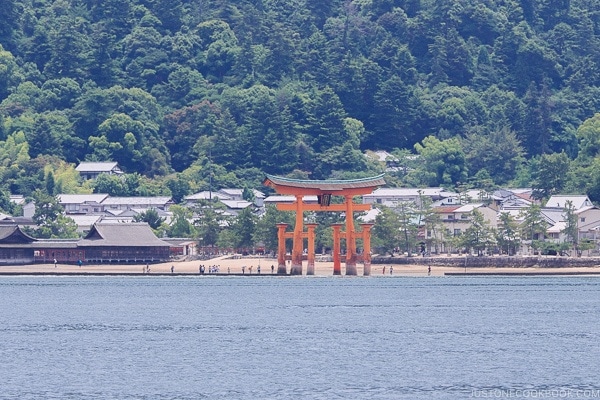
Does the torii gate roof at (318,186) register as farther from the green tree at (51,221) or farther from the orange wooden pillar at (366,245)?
the green tree at (51,221)

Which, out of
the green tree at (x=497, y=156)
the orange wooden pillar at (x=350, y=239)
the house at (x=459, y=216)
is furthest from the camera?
the green tree at (x=497, y=156)

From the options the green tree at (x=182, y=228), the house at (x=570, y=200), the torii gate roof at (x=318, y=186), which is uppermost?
the house at (x=570, y=200)

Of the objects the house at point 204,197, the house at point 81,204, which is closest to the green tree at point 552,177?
the house at point 204,197

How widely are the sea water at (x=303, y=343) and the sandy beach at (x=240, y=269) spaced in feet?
29.0

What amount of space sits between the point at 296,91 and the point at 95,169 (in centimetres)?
2340

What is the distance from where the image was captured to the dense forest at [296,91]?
129000 millimetres

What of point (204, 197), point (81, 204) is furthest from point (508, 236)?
point (81, 204)

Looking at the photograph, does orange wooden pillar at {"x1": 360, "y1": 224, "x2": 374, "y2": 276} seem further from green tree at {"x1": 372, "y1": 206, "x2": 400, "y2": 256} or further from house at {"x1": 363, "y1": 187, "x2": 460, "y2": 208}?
house at {"x1": 363, "y1": 187, "x2": 460, "y2": 208}

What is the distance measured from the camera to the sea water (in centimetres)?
3925

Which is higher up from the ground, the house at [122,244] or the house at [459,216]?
the house at [459,216]

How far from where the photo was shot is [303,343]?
48688mm

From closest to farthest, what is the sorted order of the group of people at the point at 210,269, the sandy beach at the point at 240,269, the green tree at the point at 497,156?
1. the sandy beach at the point at 240,269
2. the group of people at the point at 210,269
3. the green tree at the point at 497,156

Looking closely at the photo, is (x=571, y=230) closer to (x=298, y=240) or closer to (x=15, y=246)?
(x=298, y=240)

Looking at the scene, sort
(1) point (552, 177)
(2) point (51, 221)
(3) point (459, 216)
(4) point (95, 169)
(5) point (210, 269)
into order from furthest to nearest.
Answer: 1. (4) point (95, 169)
2. (1) point (552, 177)
3. (2) point (51, 221)
4. (3) point (459, 216)
5. (5) point (210, 269)
